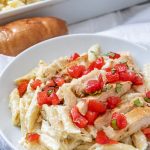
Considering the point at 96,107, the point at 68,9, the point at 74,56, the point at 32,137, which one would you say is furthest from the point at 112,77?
the point at 68,9

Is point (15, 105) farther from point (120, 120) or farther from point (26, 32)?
point (26, 32)

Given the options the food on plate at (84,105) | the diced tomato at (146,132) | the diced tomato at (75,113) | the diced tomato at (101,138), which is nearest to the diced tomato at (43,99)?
the food on plate at (84,105)

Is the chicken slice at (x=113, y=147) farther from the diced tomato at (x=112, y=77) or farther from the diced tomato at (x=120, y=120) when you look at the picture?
the diced tomato at (x=112, y=77)

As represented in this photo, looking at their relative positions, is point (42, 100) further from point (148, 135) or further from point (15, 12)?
point (15, 12)

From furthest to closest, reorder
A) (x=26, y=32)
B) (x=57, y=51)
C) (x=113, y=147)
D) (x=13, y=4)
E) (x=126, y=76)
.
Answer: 1. (x=13, y=4)
2. (x=26, y=32)
3. (x=57, y=51)
4. (x=126, y=76)
5. (x=113, y=147)

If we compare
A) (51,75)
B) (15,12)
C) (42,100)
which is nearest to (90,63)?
(51,75)

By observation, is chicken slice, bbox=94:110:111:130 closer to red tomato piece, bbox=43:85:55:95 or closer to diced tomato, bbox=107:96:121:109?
diced tomato, bbox=107:96:121:109
